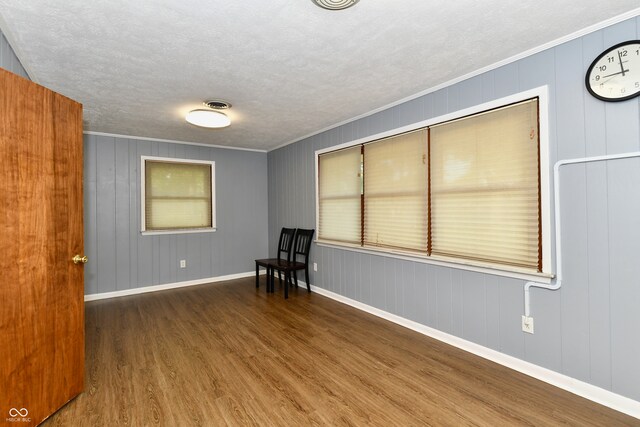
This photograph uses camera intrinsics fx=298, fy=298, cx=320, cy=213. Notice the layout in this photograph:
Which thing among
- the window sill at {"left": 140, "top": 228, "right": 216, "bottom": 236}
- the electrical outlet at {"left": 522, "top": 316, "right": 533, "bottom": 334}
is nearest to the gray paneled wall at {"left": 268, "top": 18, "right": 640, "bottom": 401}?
the electrical outlet at {"left": 522, "top": 316, "right": 533, "bottom": 334}

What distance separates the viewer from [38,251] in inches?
69.0

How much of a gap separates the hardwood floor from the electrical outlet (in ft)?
1.13

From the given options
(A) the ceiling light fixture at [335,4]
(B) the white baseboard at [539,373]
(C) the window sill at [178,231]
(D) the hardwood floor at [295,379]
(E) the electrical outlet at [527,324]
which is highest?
(A) the ceiling light fixture at [335,4]

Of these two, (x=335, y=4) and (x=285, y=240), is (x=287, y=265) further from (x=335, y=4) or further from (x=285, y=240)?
(x=335, y=4)

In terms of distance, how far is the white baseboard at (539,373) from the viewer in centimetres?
184

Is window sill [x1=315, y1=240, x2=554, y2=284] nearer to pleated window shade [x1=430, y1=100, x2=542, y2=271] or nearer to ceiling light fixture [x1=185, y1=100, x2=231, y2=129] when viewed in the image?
pleated window shade [x1=430, y1=100, x2=542, y2=271]

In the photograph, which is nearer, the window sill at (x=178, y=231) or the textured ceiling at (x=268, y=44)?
the textured ceiling at (x=268, y=44)

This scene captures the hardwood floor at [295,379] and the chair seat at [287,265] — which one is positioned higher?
the chair seat at [287,265]

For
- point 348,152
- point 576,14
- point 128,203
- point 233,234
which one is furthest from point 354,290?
point 128,203

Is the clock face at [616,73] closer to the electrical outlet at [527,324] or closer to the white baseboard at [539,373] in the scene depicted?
the electrical outlet at [527,324]

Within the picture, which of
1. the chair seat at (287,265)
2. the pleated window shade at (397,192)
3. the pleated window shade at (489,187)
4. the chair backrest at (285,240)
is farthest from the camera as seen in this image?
the chair backrest at (285,240)

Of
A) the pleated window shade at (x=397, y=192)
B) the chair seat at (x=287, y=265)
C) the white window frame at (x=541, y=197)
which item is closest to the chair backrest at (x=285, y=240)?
the chair seat at (x=287, y=265)

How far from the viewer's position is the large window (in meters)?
2.28

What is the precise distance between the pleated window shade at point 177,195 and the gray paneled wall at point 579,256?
3989 mm
